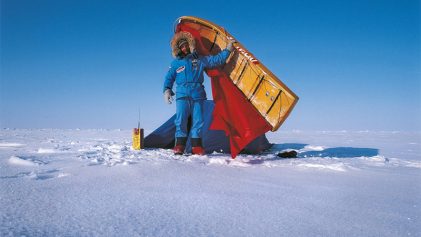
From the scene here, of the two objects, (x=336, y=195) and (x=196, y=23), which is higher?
(x=196, y=23)

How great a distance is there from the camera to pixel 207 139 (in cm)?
508

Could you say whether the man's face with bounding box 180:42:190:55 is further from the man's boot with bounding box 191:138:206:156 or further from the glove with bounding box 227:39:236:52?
the man's boot with bounding box 191:138:206:156

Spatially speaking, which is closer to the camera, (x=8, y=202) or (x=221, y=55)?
(x=8, y=202)

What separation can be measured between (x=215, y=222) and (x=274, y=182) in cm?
115

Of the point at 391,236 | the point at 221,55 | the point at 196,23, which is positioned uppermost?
the point at 196,23

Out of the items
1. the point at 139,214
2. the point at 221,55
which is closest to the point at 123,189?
the point at 139,214

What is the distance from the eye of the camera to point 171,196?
174 centimetres

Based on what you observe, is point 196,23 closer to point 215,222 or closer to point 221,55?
point 221,55

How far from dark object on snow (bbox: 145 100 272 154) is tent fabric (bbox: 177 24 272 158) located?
32.6 inches

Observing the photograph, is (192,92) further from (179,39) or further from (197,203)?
(197,203)

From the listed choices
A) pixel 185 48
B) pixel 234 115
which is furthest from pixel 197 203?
pixel 185 48

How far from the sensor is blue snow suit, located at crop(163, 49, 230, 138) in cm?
441

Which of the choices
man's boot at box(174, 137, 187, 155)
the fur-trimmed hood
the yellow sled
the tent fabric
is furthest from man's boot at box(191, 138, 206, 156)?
the fur-trimmed hood

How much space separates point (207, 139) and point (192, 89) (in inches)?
42.9
